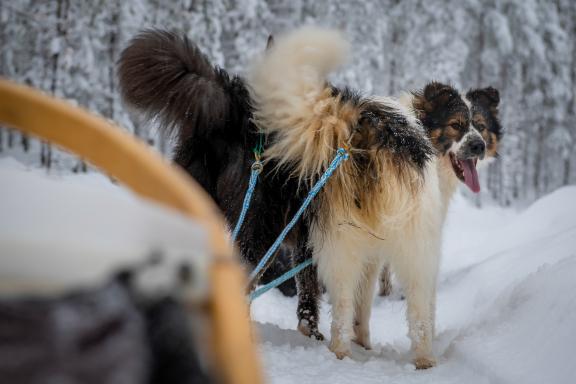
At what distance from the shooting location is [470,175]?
15.4 feet

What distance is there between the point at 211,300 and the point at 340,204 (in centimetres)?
242

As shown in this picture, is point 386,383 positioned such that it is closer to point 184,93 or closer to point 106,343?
point 184,93

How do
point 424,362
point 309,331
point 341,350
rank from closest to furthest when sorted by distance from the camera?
point 424,362
point 341,350
point 309,331

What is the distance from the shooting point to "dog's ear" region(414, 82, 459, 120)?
4.50 metres

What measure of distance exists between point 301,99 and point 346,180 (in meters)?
0.58

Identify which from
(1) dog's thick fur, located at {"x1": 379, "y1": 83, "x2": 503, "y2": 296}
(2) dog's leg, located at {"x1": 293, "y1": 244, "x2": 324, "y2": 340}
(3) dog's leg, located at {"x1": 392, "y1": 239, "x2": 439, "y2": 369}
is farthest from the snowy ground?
(1) dog's thick fur, located at {"x1": 379, "y1": 83, "x2": 503, "y2": 296}

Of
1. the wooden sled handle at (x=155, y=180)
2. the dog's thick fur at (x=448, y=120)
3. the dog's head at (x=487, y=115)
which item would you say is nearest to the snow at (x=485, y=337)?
the dog's thick fur at (x=448, y=120)

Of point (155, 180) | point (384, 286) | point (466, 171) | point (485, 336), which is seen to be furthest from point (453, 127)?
point (155, 180)

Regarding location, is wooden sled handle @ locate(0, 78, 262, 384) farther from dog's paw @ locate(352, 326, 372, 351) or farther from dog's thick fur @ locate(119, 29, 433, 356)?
dog's paw @ locate(352, 326, 372, 351)

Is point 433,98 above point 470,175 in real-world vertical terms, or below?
above

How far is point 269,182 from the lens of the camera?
328cm

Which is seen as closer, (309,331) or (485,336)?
(485,336)

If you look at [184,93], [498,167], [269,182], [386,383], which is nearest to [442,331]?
[386,383]

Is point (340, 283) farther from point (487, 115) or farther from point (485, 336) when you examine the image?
point (487, 115)
